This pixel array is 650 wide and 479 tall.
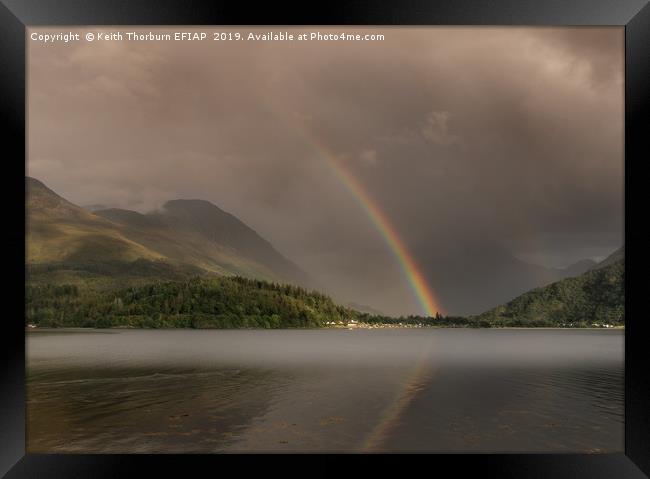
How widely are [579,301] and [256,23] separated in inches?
7911

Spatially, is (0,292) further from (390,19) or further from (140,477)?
(390,19)

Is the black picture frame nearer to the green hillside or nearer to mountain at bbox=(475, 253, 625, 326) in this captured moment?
the green hillside

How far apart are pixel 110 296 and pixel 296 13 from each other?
19098 centimetres

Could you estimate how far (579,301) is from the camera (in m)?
185

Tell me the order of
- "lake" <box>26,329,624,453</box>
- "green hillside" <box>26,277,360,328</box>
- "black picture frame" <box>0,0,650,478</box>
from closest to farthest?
"black picture frame" <box>0,0,650,478</box> < "lake" <box>26,329,624,453</box> < "green hillside" <box>26,277,360,328</box>

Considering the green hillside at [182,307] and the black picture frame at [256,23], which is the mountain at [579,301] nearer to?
the green hillside at [182,307]

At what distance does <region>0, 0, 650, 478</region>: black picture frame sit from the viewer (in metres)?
7.41

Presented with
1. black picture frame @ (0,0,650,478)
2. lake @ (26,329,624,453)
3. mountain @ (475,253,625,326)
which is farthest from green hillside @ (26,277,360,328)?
black picture frame @ (0,0,650,478)

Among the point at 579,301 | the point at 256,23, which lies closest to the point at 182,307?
the point at 579,301

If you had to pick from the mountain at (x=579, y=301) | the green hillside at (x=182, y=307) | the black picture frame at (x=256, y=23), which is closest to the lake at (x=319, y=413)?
the black picture frame at (x=256, y=23)

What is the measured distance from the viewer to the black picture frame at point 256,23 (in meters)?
7.41

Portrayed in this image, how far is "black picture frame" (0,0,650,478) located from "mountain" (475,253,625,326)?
574ft

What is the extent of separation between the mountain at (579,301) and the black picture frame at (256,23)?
574ft

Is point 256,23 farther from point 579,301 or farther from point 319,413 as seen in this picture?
point 579,301
